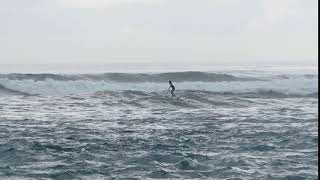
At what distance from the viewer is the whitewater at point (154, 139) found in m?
12.2

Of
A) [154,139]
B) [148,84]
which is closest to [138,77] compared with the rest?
[148,84]

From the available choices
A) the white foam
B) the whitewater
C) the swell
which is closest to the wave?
the white foam

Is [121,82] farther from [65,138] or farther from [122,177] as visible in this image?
[122,177]

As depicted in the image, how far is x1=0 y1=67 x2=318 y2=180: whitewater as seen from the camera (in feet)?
40.1

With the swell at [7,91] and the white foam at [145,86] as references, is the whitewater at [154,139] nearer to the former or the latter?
the swell at [7,91]

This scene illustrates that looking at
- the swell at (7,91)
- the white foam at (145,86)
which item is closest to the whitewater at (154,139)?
the swell at (7,91)

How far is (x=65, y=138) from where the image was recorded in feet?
53.8

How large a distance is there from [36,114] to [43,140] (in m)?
7.83

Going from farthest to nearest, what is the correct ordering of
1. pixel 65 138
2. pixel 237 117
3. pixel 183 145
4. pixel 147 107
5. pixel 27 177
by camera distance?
pixel 147 107 → pixel 237 117 → pixel 65 138 → pixel 183 145 → pixel 27 177

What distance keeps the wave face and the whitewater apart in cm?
1046

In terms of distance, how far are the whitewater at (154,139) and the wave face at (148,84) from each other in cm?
1046

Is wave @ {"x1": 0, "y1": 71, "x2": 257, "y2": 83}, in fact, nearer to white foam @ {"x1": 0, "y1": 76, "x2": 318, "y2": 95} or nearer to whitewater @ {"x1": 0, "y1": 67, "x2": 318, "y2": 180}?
white foam @ {"x1": 0, "y1": 76, "x2": 318, "y2": 95}

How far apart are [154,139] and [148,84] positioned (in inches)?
1240

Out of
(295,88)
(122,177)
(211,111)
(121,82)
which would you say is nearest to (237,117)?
(211,111)
